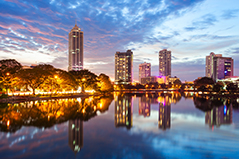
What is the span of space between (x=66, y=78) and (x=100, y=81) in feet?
82.2

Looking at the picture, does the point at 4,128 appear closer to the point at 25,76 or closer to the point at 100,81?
the point at 25,76

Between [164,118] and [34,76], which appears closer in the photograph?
[164,118]

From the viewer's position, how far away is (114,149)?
1112cm

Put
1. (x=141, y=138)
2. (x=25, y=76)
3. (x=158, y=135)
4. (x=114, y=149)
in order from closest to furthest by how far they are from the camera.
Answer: (x=114, y=149)
(x=141, y=138)
(x=158, y=135)
(x=25, y=76)

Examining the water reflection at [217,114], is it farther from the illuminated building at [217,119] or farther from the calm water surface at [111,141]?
the calm water surface at [111,141]

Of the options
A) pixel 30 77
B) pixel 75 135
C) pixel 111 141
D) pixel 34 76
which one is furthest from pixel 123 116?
pixel 30 77

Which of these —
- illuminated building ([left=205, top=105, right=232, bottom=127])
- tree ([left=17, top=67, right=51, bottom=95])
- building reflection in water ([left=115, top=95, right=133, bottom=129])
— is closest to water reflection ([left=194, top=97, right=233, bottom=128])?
illuminated building ([left=205, top=105, right=232, bottom=127])

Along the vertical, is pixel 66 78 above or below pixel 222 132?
above

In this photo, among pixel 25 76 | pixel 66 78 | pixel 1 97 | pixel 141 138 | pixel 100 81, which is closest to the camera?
pixel 141 138

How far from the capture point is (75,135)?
46.3 feet

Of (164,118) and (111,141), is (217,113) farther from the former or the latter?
(111,141)

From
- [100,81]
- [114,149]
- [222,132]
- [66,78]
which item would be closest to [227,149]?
[222,132]

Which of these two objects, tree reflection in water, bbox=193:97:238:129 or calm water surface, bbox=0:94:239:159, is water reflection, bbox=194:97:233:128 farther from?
calm water surface, bbox=0:94:239:159

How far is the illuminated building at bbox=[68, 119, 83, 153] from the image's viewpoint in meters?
11.7
